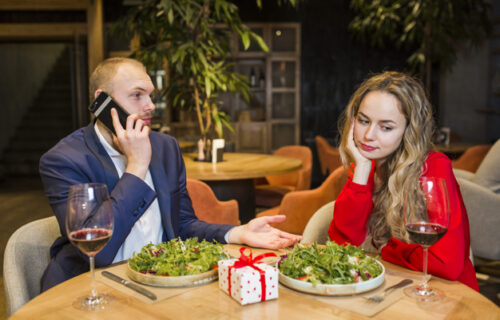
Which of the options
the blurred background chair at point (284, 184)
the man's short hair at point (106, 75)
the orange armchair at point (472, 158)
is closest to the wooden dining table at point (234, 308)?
the man's short hair at point (106, 75)

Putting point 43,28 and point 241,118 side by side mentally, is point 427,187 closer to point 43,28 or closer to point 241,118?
point 241,118

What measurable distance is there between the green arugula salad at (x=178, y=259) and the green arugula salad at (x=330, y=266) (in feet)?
0.63

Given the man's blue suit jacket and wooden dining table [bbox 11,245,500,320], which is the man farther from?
wooden dining table [bbox 11,245,500,320]

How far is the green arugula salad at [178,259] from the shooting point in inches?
46.2

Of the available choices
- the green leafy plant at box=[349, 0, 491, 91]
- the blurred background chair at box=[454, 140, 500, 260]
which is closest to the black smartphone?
the blurred background chair at box=[454, 140, 500, 260]

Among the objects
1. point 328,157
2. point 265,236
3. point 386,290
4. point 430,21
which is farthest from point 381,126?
point 430,21

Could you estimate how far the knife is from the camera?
3.59 ft

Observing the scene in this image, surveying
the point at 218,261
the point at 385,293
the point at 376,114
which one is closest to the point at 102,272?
the point at 218,261

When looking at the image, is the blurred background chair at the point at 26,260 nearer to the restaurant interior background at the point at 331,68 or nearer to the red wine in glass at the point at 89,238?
the red wine in glass at the point at 89,238

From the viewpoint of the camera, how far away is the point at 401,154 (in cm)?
170

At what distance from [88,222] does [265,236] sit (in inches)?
23.7

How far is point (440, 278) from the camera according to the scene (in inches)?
50.5

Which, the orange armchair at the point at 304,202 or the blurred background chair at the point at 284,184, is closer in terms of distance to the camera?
the orange armchair at the point at 304,202

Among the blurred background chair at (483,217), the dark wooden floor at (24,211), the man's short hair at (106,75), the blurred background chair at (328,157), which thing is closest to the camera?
the man's short hair at (106,75)
